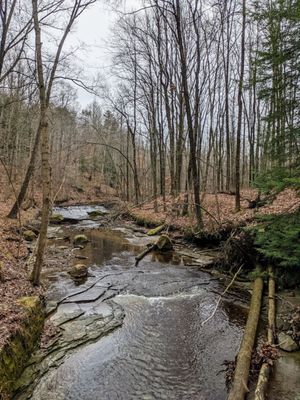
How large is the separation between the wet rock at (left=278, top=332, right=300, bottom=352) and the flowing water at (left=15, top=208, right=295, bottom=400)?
2.64 feet

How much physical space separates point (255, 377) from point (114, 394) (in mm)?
2078

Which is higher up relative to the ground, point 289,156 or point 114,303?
point 289,156

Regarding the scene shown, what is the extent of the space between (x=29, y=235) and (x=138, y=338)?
9397mm

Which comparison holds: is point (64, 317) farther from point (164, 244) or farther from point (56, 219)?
point (56, 219)

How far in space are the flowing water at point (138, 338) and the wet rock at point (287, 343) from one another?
0.80 metres

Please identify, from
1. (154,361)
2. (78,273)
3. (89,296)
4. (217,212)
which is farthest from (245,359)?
(217,212)

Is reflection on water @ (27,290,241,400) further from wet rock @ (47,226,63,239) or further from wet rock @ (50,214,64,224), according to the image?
wet rock @ (50,214,64,224)

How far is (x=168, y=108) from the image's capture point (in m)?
18.8

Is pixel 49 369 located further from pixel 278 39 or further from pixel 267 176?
pixel 278 39

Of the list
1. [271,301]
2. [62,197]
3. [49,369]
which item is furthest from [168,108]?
[62,197]

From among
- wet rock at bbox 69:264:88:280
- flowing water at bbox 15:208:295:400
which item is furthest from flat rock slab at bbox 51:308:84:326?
wet rock at bbox 69:264:88:280

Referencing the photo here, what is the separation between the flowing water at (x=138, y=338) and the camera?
4393 millimetres

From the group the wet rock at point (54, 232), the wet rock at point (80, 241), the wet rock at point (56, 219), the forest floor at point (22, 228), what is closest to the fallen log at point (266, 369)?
the forest floor at point (22, 228)

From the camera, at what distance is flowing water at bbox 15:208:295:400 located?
439 cm
